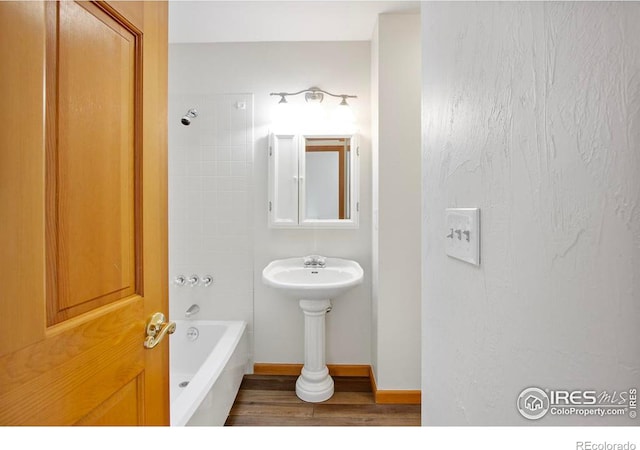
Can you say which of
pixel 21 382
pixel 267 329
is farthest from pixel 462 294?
pixel 267 329

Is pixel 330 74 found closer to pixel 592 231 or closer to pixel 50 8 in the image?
pixel 50 8

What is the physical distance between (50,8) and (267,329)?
1976 mm

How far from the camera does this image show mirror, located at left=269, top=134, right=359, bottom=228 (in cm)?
212

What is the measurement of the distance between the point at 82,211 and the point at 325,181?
5.31 ft

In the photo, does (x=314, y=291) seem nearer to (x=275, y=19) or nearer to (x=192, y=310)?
(x=192, y=310)

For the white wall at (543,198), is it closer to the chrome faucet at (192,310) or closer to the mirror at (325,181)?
the mirror at (325,181)

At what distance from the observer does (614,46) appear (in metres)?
0.32

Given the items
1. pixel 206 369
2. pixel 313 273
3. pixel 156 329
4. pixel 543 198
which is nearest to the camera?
pixel 543 198

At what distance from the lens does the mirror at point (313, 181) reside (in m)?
2.12

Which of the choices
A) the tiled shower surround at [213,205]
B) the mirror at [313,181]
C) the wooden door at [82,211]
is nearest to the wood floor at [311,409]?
the tiled shower surround at [213,205]

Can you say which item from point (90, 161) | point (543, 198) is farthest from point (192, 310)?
point (543, 198)

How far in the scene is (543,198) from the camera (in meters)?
0.41

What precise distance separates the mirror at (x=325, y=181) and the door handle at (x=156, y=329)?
1.36 metres
